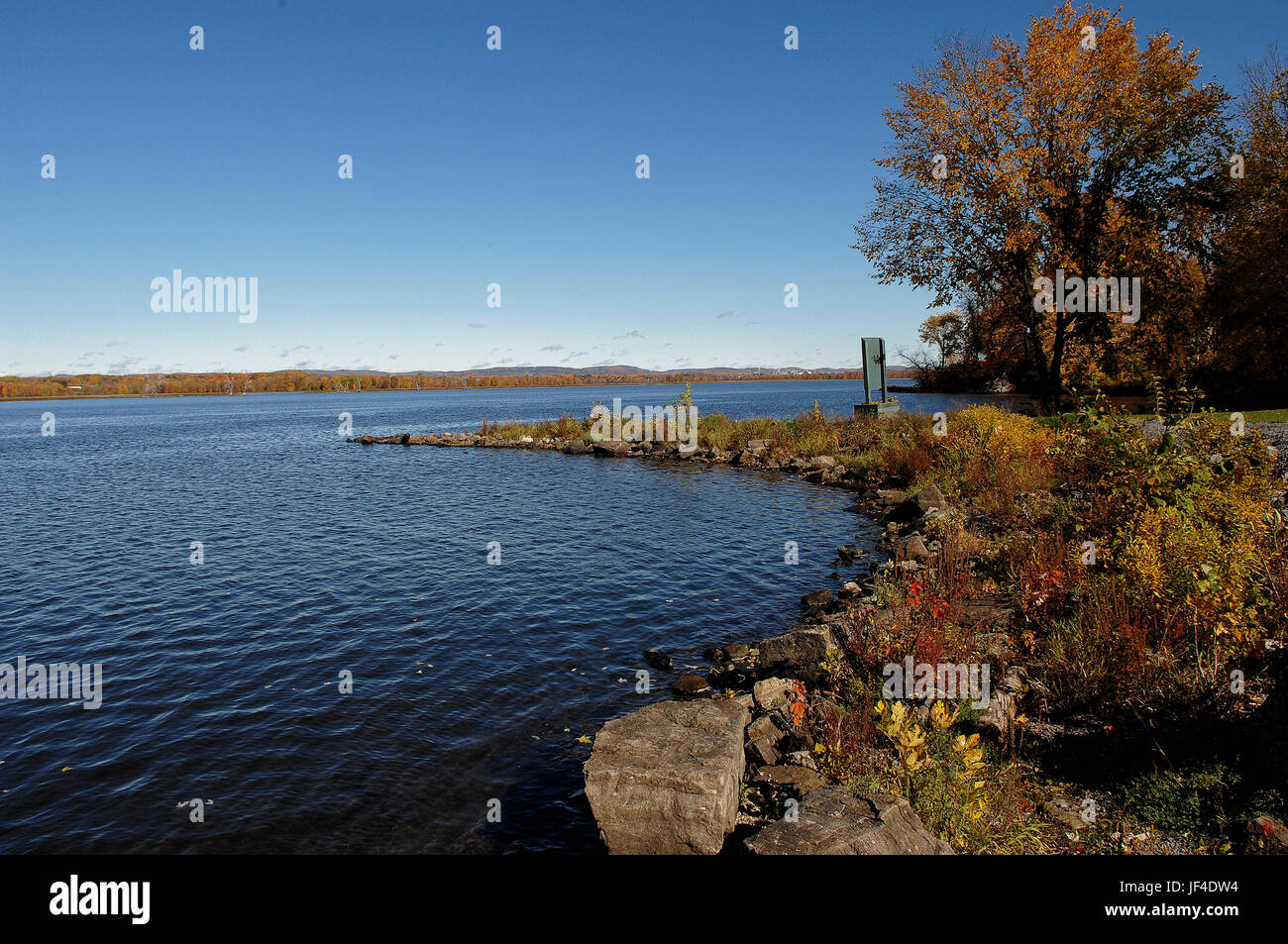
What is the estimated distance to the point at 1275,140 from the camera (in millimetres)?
29969

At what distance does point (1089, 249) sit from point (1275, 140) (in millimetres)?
10613

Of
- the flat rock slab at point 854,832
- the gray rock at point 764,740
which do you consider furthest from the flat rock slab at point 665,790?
the gray rock at point 764,740

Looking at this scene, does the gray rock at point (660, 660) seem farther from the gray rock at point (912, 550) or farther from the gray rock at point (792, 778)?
the gray rock at point (912, 550)

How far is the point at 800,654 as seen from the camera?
10.5 meters

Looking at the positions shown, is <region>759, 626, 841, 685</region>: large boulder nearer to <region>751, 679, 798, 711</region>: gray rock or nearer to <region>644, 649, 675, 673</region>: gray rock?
<region>751, 679, 798, 711</region>: gray rock

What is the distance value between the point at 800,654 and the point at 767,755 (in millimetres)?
2715

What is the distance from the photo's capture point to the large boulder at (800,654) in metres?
10.2

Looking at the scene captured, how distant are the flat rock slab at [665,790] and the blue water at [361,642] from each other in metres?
1.03

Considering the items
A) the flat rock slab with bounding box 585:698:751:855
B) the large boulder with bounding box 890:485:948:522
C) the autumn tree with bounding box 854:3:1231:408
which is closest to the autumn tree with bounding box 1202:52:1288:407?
the autumn tree with bounding box 854:3:1231:408

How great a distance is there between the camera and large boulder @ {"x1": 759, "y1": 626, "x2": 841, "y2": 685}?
1023 cm

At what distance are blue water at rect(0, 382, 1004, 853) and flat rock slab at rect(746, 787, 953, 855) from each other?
2576 millimetres

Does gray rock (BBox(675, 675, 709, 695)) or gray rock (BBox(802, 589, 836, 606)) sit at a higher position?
gray rock (BBox(802, 589, 836, 606))
